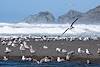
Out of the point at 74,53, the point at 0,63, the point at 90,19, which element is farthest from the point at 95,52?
the point at 90,19

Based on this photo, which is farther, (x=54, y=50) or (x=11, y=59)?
(x=54, y=50)

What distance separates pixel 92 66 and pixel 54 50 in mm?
7108

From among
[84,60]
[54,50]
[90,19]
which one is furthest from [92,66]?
[90,19]

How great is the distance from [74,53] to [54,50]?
10.7 ft

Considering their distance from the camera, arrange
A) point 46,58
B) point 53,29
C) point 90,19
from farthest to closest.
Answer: point 90,19, point 53,29, point 46,58

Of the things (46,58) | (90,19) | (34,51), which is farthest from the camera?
(90,19)

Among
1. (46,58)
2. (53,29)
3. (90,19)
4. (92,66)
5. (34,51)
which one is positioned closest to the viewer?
(92,66)

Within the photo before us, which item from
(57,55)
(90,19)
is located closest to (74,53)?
(57,55)

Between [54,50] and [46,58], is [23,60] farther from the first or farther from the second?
[54,50]

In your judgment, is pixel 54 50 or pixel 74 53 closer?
pixel 74 53

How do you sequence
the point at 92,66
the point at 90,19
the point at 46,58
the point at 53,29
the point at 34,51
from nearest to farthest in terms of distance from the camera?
the point at 92,66, the point at 46,58, the point at 34,51, the point at 53,29, the point at 90,19

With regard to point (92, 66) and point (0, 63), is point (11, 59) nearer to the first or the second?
point (0, 63)

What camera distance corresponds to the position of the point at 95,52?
35.5 metres

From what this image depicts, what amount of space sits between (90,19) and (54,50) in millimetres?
70290
